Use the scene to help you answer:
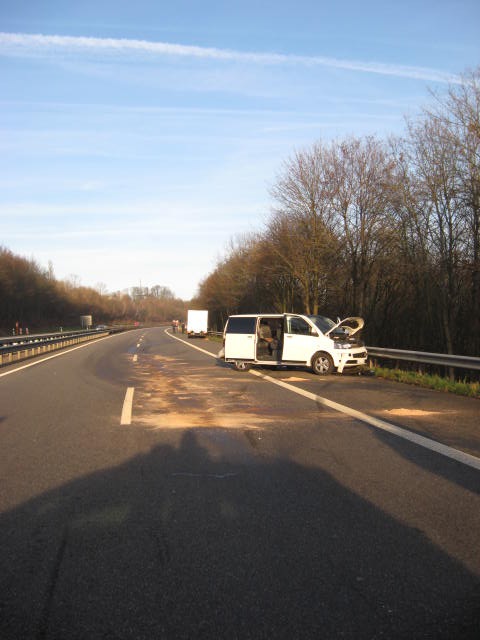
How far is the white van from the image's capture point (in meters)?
15.5

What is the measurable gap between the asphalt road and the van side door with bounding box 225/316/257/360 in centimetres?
775

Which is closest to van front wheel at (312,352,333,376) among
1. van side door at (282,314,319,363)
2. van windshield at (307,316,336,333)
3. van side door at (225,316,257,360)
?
van side door at (282,314,319,363)

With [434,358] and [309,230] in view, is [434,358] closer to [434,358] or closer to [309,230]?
[434,358]

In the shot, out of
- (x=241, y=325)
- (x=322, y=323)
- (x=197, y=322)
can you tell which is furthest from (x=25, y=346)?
(x=197, y=322)

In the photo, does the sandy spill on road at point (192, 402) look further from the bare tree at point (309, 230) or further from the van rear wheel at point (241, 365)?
the bare tree at point (309, 230)

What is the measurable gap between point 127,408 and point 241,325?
769 cm

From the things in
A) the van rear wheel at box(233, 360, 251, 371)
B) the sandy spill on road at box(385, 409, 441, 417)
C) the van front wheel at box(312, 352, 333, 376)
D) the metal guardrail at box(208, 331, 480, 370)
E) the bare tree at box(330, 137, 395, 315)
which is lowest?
the sandy spill on road at box(385, 409, 441, 417)

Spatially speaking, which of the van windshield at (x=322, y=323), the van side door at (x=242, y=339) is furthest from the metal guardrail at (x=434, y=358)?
the van side door at (x=242, y=339)

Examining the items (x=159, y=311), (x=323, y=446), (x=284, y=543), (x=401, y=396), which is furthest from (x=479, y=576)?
(x=159, y=311)

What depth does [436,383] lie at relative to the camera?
43.1ft

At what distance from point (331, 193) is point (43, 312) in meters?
72.9

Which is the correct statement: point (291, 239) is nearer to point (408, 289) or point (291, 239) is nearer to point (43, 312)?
point (408, 289)

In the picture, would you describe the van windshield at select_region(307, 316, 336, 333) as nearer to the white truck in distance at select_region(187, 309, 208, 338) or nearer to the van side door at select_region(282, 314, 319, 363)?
the van side door at select_region(282, 314, 319, 363)

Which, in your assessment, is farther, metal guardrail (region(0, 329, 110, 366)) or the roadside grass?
metal guardrail (region(0, 329, 110, 366))
